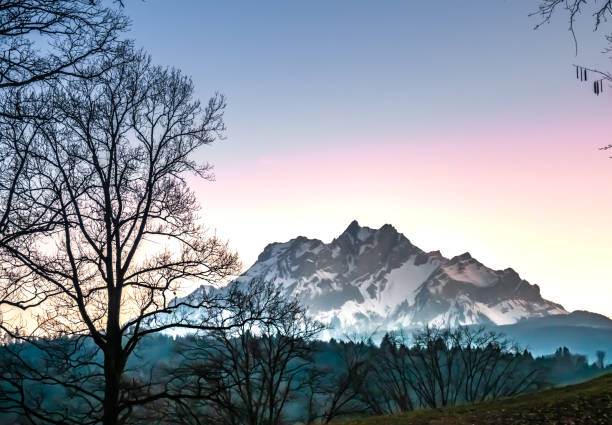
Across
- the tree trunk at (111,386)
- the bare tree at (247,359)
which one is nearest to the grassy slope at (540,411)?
the bare tree at (247,359)

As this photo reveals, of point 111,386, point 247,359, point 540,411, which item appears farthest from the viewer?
point 247,359

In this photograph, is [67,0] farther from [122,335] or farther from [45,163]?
[122,335]

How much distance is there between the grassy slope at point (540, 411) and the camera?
17.4m

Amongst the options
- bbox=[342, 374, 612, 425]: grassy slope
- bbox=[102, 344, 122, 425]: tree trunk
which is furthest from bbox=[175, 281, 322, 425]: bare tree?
bbox=[342, 374, 612, 425]: grassy slope

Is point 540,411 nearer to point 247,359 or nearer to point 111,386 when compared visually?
point 247,359

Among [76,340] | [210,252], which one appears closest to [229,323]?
[210,252]

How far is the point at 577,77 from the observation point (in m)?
8.94

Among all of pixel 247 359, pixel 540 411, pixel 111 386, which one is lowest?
pixel 540 411

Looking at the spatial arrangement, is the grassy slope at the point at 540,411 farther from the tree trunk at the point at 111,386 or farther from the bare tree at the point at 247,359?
the tree trunk at the point at 111,386

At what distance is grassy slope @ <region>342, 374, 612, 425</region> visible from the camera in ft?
57.0

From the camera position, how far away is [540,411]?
1878 cm

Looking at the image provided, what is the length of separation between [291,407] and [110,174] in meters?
181

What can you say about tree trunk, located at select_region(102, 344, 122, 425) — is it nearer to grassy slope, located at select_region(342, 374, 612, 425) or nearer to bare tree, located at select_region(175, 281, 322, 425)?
bare tree, located at select_region(175, 281, 322, 425)

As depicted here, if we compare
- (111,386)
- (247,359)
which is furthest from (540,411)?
(111,386)
